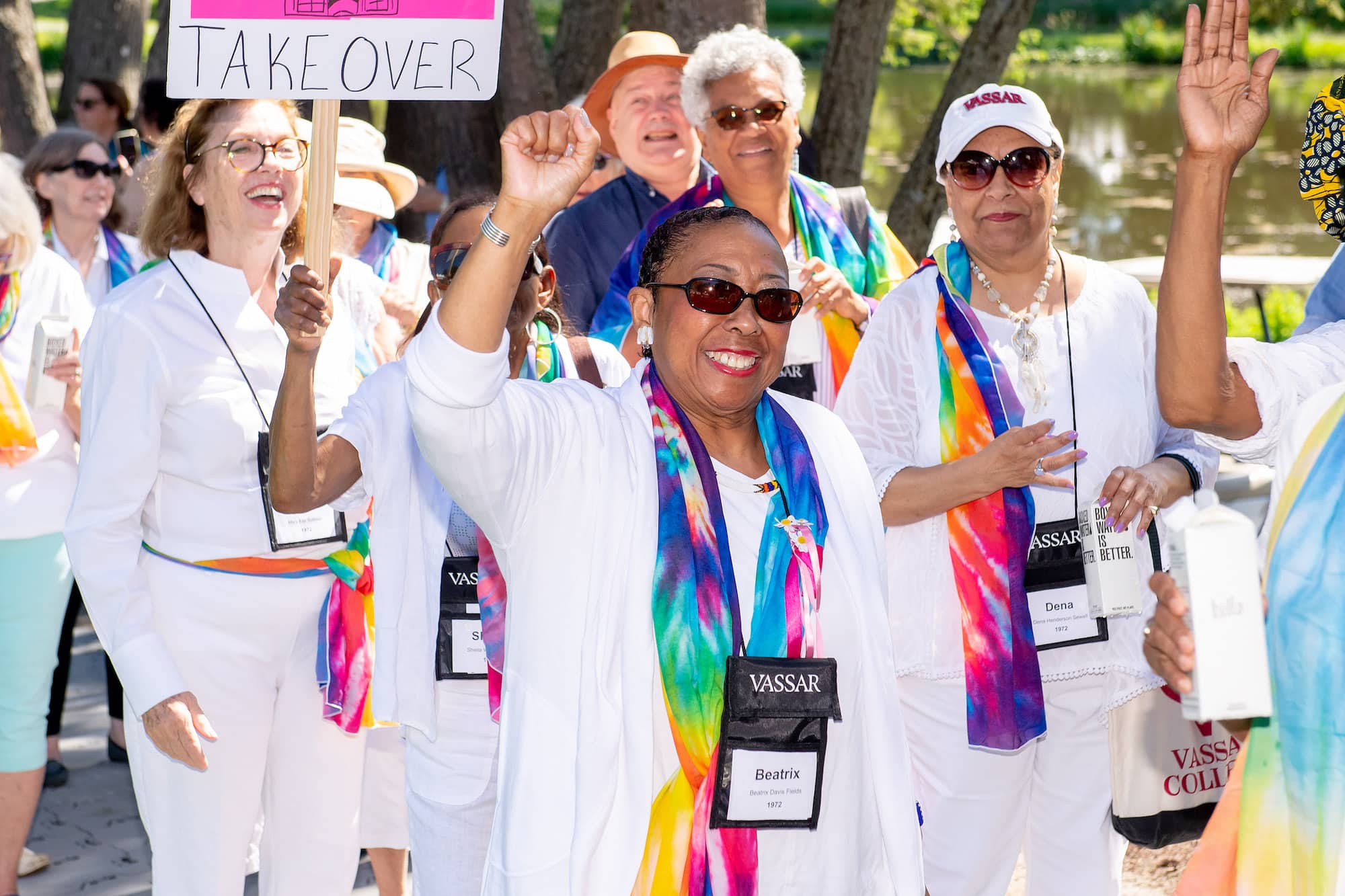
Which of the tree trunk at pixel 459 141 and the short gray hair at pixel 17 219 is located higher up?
the tree trunk at pixel 459 141

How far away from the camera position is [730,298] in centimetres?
277

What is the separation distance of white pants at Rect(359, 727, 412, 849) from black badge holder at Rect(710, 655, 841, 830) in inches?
68.2

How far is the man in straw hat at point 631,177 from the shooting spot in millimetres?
5094

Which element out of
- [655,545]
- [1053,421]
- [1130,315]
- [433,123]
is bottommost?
[655,545]

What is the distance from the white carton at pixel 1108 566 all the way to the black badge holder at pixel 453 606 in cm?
137

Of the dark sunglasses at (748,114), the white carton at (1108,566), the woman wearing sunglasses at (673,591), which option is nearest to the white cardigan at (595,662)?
the woman wearing sunglasses at (673,591)

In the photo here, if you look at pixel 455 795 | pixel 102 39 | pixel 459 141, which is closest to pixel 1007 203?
pixel 455 795

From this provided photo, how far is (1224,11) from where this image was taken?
2.42 m

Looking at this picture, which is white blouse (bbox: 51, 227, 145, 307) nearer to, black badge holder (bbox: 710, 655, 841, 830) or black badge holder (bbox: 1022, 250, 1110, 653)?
black badge holder (bbox: 1022, 250, 1110, 653)

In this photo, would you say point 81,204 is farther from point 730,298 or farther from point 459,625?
point 730,298

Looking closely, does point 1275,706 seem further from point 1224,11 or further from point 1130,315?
point 1130,315

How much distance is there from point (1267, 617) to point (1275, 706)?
0.13 m

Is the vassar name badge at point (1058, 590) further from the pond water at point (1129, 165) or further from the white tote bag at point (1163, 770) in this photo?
the pond water at point (1129, 165)

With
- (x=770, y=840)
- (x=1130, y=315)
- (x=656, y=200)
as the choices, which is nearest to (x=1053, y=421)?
(x=1130, y=315)
